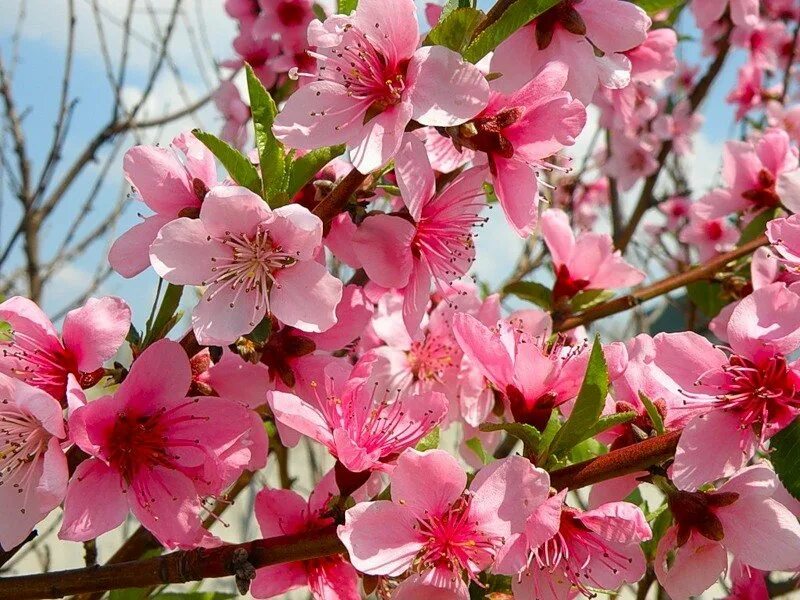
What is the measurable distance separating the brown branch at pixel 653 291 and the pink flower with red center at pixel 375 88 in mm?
822

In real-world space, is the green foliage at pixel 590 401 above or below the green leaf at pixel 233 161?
below

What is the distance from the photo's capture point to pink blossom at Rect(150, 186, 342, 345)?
1.00 m

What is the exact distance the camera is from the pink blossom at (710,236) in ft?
8.08

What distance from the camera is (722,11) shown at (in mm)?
2113

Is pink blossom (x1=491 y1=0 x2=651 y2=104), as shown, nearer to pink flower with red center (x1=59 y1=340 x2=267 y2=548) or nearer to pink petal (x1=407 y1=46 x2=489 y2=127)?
pink petal (x1=407 y1=46 x2=489 y2=127)

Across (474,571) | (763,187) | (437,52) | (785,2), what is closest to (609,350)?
(474,571)

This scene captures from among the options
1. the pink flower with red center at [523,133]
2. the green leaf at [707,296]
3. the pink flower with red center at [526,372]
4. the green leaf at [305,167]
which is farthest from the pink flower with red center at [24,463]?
the green leaf at [707,296]

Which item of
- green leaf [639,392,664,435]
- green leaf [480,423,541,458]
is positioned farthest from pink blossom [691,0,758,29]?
green leaf [480,423,541,458]

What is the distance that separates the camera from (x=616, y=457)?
930 mm

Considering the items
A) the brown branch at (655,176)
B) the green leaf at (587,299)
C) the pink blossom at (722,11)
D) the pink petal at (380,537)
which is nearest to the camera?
the pink petal at (380,537)

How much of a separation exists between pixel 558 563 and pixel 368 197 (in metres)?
0.56

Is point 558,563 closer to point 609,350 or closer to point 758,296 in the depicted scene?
point 609,350

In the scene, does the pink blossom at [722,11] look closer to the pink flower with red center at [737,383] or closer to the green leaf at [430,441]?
the pink flower with red center at [737,383]

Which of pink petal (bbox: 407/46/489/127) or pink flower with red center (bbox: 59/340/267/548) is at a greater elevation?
pink petal (bbox: 407/46/489/127)
